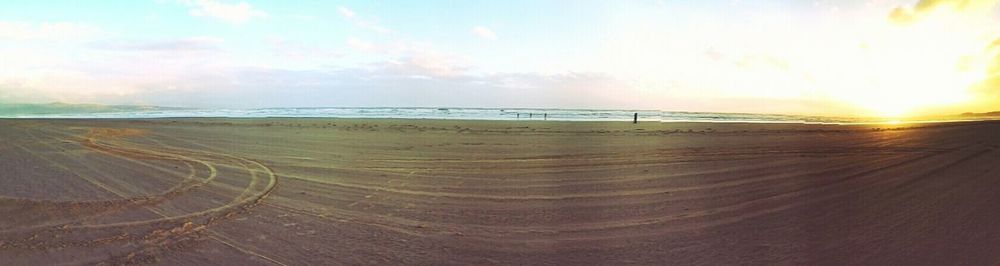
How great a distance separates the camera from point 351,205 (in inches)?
251

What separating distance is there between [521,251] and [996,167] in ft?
34.8

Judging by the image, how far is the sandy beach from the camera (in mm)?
4449

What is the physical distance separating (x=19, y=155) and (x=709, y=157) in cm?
1558

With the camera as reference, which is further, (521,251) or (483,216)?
(483,216)

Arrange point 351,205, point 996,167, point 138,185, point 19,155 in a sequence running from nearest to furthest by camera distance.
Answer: point 351,205, point 138,185, point 996,167, point 19,155

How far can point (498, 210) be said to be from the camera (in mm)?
6188

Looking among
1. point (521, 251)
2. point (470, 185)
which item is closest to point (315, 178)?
point (470, 185)

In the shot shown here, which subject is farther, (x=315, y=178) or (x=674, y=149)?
(x=674, y=149)

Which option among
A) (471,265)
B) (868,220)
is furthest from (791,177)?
(471,265)

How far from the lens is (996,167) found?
32.0 ft

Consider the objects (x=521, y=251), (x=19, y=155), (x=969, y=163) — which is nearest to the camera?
(x=521, y=251)

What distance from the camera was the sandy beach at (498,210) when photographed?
4.45 meters

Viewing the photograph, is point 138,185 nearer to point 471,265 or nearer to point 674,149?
point 471,265

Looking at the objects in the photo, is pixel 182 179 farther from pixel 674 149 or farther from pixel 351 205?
pixel 674 149
